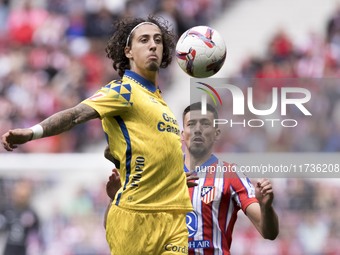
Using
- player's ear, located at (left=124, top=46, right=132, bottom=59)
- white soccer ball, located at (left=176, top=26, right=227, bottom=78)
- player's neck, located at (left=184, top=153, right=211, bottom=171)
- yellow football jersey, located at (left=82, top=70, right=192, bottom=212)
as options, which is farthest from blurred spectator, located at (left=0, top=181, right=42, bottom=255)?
yellow football jersey, located at (left=82, top=70, right=192, bottom=212)

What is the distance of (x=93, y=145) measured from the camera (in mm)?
15539

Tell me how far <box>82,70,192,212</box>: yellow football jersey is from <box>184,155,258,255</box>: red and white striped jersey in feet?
3.09

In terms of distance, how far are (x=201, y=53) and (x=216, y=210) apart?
1.22m

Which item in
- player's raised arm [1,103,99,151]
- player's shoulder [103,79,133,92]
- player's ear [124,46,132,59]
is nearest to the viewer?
player's raised arm [1,103,99,151]

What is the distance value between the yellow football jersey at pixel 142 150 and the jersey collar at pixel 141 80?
0.13 meters

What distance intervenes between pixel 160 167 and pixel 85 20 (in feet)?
39.5

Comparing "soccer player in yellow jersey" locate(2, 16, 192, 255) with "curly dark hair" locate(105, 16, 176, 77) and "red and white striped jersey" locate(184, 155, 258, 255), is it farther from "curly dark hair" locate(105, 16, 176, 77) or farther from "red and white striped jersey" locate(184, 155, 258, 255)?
"red and white striped jersey" locate(184, 155, 258, 255)

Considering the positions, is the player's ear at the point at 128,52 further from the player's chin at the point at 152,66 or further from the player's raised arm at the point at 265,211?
the player's raised arm at the point at 265,211

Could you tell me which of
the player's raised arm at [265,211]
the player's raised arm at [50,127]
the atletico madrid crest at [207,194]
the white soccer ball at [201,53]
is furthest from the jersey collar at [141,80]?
the atletico madrid crest at [207,194]

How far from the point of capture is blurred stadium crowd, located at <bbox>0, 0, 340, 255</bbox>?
12.9m

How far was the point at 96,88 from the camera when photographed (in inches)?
655

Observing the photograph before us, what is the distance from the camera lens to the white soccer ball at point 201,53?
7531 mm

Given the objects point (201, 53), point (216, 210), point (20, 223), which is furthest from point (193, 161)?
point (20, 223)

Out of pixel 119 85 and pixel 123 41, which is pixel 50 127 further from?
pixel 123 41
